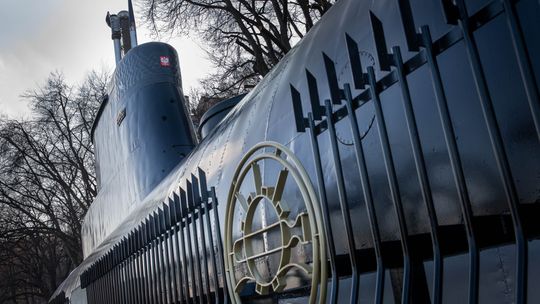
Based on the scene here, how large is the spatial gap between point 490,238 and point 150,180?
6604mm

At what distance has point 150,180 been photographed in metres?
7.91

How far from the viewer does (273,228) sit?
112 inches

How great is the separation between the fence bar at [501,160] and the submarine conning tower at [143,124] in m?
6.55

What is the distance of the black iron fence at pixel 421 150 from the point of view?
1.50 metres

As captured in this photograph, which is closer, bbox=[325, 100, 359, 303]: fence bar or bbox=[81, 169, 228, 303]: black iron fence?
bbox=[325, 100, 359, 303]: fence bar

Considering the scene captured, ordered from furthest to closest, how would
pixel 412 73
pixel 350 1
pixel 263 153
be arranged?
1. pixel 263 153
2. pixel 350 1
3. pixel 412 73

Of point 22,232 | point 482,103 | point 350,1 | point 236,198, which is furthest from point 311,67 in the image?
point 22,232

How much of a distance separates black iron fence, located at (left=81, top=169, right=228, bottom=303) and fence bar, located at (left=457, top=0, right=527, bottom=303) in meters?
2.26

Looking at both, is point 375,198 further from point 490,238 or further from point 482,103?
point 482,103

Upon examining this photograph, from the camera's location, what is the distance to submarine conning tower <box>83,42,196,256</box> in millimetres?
8078

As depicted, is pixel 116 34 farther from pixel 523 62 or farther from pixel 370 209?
pixel 523 62

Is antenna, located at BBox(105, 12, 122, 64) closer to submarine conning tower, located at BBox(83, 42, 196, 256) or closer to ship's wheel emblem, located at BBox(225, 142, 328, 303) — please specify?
submarine conning tower, located at BBox(83, 42, 196, 256)

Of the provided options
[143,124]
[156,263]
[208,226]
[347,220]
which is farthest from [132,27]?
[347,220]

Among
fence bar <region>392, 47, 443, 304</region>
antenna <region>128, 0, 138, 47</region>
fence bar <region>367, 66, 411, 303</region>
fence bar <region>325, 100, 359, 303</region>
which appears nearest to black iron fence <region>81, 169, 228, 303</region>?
fence bar <region>325, 100, 359, 303</region>
